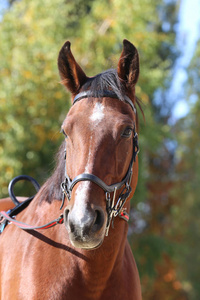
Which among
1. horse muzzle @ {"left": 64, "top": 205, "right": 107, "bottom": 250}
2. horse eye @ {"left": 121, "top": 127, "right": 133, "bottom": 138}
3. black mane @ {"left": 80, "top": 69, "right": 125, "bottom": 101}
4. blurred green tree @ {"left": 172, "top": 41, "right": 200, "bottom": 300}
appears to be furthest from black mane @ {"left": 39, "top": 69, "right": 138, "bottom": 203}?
blurred green tree @ {"left": 172, "top": 41, "right": 200, "bottom": 300}

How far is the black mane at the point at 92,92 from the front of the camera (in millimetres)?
3146

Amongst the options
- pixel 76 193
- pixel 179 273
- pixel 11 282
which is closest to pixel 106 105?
pixel 76 193

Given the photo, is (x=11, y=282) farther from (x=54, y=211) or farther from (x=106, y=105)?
(x=106, y=105)

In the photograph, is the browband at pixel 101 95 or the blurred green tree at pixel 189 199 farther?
the blurred green tree at pixel 189 199

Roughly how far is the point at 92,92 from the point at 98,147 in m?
0.55

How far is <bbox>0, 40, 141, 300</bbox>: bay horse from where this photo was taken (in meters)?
2.66

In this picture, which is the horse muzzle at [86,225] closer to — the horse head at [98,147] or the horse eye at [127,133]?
the horse head at [98,147]

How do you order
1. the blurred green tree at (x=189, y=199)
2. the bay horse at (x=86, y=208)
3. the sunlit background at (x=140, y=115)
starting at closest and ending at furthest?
the bay horse at (x=86, y=208)
the sunlit background at (x=140, y=115)
the blurred green tree at (x=189, y=199)

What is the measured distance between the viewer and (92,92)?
10.2 ft

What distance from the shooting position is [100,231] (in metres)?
2.59

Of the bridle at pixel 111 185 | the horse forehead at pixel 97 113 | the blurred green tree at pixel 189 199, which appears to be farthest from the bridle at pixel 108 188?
the blurred green tree at pixel 189 199

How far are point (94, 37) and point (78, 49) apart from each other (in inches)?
29.0

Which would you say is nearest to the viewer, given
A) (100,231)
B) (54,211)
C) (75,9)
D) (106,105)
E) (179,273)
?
(100,231)

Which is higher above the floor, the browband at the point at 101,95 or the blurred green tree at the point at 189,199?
the browband at the point at 101,95
